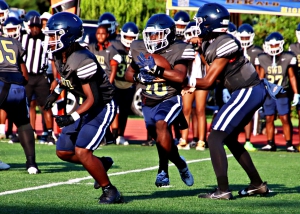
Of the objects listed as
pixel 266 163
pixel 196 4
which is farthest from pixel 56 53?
pixel 196 4

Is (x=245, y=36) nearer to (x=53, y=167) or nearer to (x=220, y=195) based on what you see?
(x=53, y=167)

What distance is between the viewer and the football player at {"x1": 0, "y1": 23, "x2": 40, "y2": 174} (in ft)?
28.1

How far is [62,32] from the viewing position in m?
6.46

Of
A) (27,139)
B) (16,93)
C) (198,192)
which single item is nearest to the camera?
(198,192)

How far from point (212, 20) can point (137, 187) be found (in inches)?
76.3

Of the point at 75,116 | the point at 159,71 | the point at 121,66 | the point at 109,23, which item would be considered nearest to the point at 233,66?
the point at 159,71

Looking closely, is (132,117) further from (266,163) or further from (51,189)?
(51,189)

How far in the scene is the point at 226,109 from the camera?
271 inches

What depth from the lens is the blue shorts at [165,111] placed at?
297 inches

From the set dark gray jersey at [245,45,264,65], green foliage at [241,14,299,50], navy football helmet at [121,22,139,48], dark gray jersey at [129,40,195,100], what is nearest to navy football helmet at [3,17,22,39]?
navy football helmet at [121,22,139,48]

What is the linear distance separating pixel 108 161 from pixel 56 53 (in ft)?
3.72

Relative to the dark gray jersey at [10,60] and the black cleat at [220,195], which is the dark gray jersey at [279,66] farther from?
the black cleat at [220,195]

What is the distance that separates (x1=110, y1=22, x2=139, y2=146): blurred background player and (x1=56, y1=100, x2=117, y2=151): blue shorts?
6088mm

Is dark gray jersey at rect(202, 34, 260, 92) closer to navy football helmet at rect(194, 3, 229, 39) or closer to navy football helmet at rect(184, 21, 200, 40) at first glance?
navy football helmet at rect(194, 3, 229, 39)
